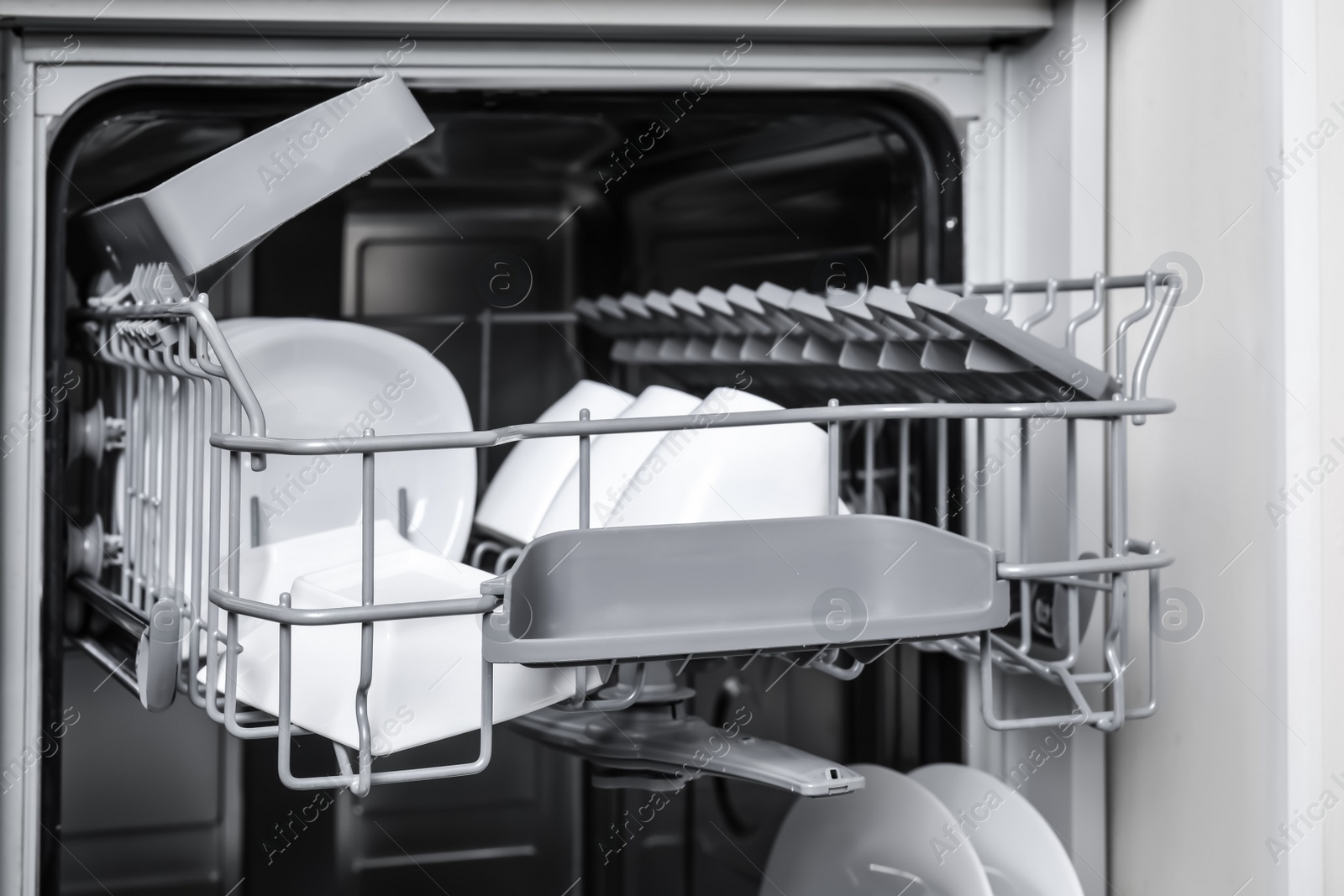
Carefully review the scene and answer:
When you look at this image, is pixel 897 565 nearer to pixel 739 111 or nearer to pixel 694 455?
pixel 694 455

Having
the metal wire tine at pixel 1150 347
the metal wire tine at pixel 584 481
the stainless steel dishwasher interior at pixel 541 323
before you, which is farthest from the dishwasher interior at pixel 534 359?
the metal wire tine at pixel 584 481

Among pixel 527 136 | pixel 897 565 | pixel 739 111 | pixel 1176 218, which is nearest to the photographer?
pixel 897 565

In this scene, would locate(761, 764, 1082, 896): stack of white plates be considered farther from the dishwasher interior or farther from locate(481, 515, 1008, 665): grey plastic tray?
locate(481, 515, 1008, 665): grey plastic tray

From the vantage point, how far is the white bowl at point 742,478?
638 millimetres

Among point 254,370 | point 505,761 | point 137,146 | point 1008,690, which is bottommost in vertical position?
point 505,761

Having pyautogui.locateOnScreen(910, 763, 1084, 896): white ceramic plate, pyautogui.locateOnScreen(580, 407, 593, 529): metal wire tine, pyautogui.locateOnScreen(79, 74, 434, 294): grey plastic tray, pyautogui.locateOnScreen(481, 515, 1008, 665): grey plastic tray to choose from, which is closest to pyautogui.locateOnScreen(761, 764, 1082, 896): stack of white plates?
pyautogui.locateOnScreen(910, 763, 1084, 896): white ceramic plate

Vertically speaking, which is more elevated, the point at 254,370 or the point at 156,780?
the point at 254,370

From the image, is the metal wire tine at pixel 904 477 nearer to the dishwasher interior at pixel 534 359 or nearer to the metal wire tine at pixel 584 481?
the dishwasher interior at pixel 534 359

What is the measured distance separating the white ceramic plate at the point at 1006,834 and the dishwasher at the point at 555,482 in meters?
0.05

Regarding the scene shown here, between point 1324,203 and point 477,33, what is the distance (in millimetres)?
533

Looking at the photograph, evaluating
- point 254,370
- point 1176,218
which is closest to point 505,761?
point 254,370

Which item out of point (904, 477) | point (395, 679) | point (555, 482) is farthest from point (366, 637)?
point (904, 477)

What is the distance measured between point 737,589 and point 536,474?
0.35 metres

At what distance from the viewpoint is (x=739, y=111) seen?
0.89m
